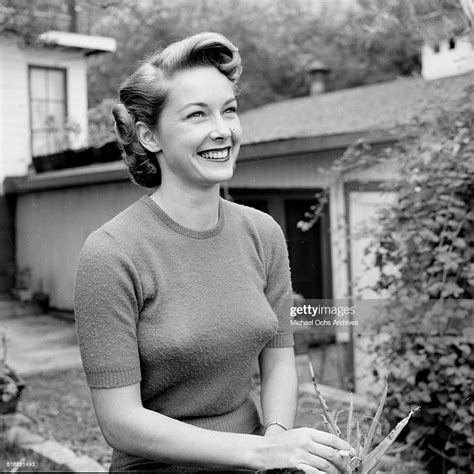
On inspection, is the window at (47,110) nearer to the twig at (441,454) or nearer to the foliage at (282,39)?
the twig at (441,454)

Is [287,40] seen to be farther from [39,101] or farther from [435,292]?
[435,292]

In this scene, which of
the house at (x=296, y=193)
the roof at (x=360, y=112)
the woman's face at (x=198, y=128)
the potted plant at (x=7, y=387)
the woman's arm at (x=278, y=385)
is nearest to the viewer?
the woman's face at (x=198, y=128)

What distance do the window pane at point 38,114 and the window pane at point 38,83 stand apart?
9cm

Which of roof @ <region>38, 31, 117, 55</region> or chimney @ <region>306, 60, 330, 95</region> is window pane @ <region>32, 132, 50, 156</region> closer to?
roof @ <region>38, 31, 117, 55</region>

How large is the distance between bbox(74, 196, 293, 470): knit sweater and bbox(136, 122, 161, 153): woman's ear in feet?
0.37

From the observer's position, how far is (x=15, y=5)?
5.87 metres

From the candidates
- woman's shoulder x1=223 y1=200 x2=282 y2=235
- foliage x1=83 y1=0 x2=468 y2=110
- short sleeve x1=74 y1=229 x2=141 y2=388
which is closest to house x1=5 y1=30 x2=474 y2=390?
woman's shoulder x1=223 y1=200 x2=282 y2=235

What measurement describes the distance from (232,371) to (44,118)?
18.5 ft

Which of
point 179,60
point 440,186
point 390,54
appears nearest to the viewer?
point 179,60

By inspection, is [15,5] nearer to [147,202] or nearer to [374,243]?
[374,243]

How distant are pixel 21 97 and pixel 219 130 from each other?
5.09m

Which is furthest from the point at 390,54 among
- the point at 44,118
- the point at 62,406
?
the point at 62,406

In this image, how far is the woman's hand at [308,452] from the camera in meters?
1.32

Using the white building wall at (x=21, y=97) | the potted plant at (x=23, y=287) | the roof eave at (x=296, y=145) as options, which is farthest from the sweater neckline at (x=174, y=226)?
the potted plant at (x=23, y=287)
